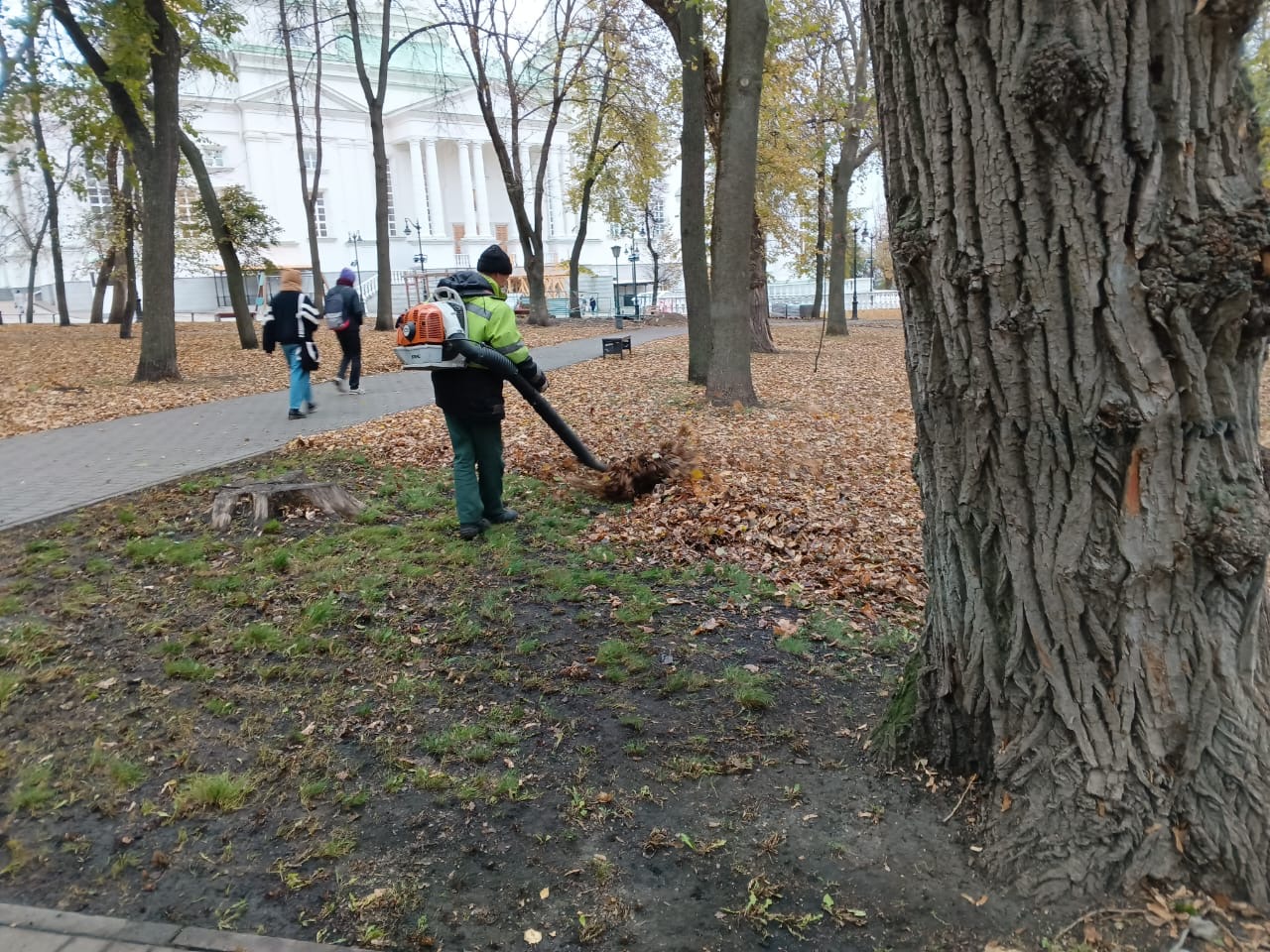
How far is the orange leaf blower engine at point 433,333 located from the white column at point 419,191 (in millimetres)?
63098

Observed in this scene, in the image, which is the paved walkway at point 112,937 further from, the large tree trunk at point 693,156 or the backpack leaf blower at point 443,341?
the large tree trunk at point 693,156

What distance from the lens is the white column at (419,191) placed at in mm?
64562

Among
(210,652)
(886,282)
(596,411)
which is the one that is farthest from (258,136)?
(210,652)

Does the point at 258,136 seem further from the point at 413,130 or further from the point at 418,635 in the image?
the point at 418,635

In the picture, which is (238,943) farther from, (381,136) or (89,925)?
(381,136)

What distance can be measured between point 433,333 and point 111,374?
12977 millimetres

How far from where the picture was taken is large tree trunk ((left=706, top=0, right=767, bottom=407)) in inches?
402

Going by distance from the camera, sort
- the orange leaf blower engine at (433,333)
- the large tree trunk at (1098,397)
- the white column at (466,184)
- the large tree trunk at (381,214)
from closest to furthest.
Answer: the large tree trunk at (1098,397), the orange leaf blower engine at (433,333), the large tree trunk at (381,214), the white column at (466,184)

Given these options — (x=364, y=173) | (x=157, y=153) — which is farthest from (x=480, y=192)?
(x=157, y=153)

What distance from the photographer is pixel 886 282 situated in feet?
229

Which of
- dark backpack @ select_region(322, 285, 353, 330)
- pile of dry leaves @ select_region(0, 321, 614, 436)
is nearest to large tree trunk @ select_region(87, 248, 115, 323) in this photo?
pile of dry leaves @ select_region(0, 321, 614, 436)

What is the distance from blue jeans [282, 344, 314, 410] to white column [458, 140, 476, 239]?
58.2 m

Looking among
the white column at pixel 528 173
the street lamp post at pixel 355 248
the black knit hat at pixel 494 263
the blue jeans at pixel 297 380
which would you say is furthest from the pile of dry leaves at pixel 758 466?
the white column at pixel 528 173

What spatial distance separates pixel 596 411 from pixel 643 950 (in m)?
9.08
